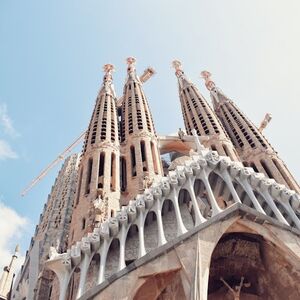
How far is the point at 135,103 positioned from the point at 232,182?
14.0m

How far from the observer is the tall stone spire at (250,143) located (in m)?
21.8

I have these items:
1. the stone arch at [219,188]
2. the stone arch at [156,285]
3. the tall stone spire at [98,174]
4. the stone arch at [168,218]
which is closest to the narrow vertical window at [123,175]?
the tall stone spire at [98,174]

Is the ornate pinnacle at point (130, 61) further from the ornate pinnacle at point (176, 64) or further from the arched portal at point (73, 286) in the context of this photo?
the arched portal at point (73, 286)

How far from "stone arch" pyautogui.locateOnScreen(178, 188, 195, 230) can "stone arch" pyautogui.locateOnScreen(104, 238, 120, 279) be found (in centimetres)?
257

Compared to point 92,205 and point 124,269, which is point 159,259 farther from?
point 92,205

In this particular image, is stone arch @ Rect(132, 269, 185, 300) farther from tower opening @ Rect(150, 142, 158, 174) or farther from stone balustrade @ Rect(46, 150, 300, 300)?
tower opening @ Rect(150, 142, 158, 174)

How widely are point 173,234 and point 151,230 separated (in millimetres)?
727

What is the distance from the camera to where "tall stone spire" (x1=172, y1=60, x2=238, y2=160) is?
79.2 ft

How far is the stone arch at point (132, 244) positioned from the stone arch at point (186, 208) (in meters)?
1.82

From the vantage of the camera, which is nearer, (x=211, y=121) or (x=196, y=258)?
(x=196, y=258)

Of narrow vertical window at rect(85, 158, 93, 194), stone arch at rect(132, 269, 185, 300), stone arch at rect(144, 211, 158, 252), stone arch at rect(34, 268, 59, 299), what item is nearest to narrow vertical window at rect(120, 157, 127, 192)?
narrow vertical window at rect(85, 158, 93, 194)

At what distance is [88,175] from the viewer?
65.6 ft

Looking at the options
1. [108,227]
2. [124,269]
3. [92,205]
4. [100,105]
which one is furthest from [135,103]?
[124,269]

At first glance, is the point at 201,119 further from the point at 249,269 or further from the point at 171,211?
the point at 249,269
